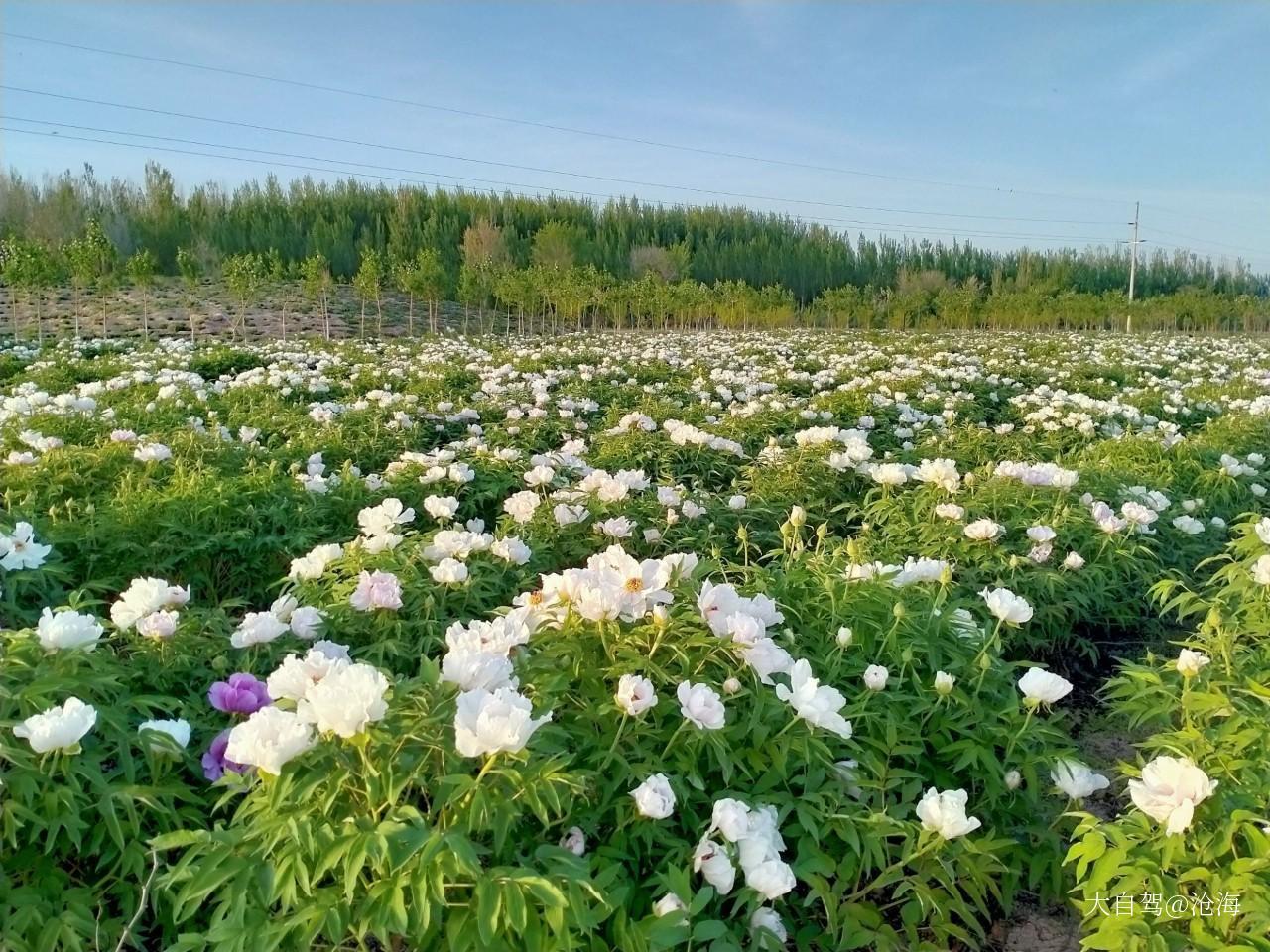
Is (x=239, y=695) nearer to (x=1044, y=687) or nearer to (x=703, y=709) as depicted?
(x=703, y=709)

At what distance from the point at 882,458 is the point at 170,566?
4.52 m

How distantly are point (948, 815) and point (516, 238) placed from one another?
1474 inches

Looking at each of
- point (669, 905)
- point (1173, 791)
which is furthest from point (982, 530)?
point (669, 905)

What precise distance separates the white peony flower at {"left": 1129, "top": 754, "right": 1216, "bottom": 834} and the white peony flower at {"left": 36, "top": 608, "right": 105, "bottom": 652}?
2041 mm

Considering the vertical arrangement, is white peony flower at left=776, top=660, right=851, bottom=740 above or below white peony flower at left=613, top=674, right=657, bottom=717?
below

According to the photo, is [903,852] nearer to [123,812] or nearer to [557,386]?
[123,812]

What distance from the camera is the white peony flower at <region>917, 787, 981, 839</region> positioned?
162cm

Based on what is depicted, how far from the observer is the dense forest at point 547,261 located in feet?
75.0

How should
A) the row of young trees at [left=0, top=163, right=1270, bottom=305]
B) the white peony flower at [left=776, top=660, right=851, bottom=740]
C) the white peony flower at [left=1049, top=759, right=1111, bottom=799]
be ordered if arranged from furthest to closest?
the row of young trees at [left=0, top=163, right=1270, bottom=305], the white peony flower at [left=1049, top=759, right=1111, bottom=799], the white peony flower at [left=776, top=660, right=851, bottom=740]

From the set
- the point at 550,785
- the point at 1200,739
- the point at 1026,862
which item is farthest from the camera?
the point at 1026,862

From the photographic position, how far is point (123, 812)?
1562 millimetres

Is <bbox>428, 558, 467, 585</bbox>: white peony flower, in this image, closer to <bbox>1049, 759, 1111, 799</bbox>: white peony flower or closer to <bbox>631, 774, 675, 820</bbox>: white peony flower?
<bbox>631, 774, 675, 820</bbox>: white peony flower

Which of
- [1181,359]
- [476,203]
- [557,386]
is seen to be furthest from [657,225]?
[557,386]

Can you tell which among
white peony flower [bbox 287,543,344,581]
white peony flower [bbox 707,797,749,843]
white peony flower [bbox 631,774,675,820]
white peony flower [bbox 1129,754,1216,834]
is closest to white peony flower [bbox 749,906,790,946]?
white peony flower [bbox 707,797,749,843]
